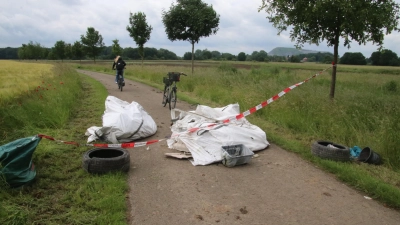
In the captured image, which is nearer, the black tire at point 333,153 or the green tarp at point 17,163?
the green tarp at point 17,163

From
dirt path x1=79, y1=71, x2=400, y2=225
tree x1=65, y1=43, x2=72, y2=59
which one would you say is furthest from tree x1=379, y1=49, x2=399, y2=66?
tree x1=65, y1=43, x2=72, y2=59

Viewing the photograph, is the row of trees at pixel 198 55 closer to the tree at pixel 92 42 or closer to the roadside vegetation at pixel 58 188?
the tree at pixel 92 42

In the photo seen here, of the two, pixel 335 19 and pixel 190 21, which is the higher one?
pixel 190 21

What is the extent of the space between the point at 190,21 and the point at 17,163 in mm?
17909

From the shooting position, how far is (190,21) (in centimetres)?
2056

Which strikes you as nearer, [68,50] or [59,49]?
[68,50]

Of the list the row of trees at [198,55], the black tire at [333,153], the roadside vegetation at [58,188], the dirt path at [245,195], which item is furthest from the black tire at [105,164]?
the row of trees at [198,55]

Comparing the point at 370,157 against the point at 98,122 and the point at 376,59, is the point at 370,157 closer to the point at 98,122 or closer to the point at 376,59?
the point at 98,122

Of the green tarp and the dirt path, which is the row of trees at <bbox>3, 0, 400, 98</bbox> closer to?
the dirt path

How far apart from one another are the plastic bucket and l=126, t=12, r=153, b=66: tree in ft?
89.4

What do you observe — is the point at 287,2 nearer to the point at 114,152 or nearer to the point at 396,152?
the point at 396,152

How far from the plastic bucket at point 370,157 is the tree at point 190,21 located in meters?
16.1

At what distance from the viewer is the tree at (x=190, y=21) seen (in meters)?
20.4

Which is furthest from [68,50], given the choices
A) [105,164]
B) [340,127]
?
[105,164]
